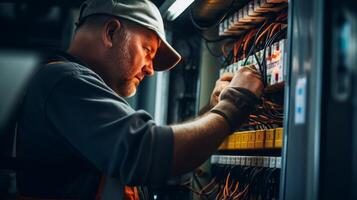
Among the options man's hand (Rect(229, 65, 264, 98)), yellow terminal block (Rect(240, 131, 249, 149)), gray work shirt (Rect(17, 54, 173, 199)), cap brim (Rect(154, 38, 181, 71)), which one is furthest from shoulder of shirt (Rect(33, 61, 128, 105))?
yellow terminal block (Rect(240, 131, 249, 149))

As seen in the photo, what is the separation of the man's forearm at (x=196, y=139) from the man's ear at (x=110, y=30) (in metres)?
0.51

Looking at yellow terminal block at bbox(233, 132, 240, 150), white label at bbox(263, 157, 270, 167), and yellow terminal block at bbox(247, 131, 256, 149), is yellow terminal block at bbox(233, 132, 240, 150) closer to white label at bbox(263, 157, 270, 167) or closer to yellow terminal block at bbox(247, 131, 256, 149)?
yellow terminal block at bbox(247, 131, 256, 149)

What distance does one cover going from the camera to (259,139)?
6.36 ft

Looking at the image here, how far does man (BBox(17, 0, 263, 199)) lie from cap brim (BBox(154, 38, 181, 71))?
160mm

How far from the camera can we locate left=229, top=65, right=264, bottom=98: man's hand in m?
1.71

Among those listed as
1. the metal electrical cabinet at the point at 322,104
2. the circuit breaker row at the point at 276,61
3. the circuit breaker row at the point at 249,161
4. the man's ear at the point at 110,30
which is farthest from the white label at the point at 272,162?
the man's ear at the point at 110,30

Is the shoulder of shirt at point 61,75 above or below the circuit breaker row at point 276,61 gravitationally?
below

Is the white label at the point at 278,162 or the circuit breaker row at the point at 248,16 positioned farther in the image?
the circuit breaker row at the point at 248,16

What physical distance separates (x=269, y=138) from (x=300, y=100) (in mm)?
641

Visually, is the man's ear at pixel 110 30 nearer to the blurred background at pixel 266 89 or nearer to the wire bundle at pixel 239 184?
the blurred background at pixel 266 89

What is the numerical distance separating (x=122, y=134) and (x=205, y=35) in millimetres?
1369

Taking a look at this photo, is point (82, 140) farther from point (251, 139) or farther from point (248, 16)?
point (248, 16)

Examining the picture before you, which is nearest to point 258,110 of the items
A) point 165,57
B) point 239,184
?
point 239,184

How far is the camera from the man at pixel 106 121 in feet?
4.75
